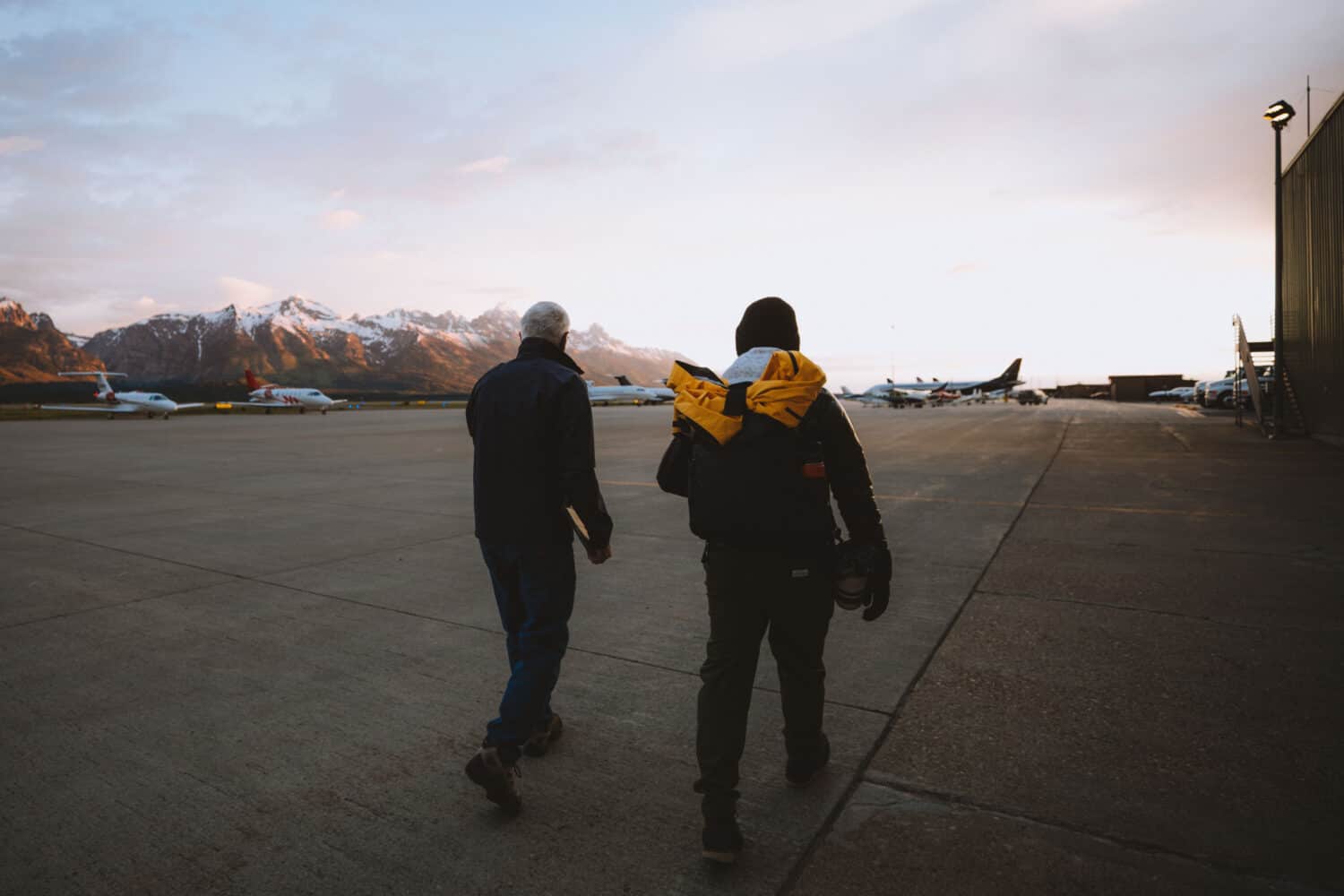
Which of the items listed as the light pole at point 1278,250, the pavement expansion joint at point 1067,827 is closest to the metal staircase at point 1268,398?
the light pole at point 1278,250

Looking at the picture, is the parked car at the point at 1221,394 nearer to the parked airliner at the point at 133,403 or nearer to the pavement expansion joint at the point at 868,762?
the pavement expansion joint at the point at 868,762

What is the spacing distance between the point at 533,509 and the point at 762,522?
932 mm

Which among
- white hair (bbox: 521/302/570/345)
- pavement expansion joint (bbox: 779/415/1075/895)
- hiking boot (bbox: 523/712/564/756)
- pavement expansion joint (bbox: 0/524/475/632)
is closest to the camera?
pavement expansion joint (bbox: 779/415/1075/895)

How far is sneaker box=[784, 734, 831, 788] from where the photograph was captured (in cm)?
288

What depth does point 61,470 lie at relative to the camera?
14477mm

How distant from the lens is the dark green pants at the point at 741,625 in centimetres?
254

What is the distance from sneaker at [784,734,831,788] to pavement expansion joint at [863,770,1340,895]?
19cm

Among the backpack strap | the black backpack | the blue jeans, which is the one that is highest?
the backpack strap

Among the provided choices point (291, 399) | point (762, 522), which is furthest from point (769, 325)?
point (291, 399)

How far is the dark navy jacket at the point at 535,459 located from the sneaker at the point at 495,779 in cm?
81

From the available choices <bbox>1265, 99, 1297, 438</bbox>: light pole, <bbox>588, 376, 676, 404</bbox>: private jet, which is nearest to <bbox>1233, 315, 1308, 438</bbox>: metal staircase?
<bbox>1265, 99, 1297, 438</bbox>: light pole

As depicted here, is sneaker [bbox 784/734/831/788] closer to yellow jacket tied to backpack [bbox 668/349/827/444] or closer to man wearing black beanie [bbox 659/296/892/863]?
man wearing black beanie [bbox 659/296/892/863]

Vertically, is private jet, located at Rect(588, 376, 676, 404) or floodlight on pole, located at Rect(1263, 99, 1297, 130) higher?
floodlight on pole, located at Rect(1263, 99, 1297, 130)

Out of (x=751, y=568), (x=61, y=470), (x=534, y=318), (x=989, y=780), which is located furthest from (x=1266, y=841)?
(x=61, y=470)
